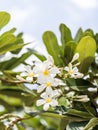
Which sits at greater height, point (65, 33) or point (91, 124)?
point (65, 33)

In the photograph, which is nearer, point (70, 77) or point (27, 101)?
point (70, 77)

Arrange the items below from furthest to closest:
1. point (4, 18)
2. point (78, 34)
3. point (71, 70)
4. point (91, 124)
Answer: point (78, 34) < point (4, 18) < point (71, 70) < point (91, 124)

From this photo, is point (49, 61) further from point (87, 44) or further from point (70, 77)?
point (87, 44)

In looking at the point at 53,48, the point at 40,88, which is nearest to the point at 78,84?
the point at 40,88

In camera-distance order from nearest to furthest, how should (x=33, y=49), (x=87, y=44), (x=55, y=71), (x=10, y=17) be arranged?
(x=55, y=71) → (x=87, y=44) → (x=10, y=17) → (x=33, y=49)

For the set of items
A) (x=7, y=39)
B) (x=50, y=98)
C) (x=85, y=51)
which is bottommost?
(x=50, y=98)

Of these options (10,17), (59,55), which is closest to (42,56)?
(59,55)

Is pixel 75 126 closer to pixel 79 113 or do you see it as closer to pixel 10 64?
pixel 79 113

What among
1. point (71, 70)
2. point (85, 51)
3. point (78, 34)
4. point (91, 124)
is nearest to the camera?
point (91, 124)

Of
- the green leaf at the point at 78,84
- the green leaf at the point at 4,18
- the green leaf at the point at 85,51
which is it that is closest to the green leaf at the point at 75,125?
the green leaf at the point at 78,84

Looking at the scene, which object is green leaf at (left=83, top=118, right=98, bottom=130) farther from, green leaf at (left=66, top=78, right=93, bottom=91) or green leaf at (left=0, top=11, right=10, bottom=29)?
green leaf at (left=0, top=11, right=10, bottom=29)
